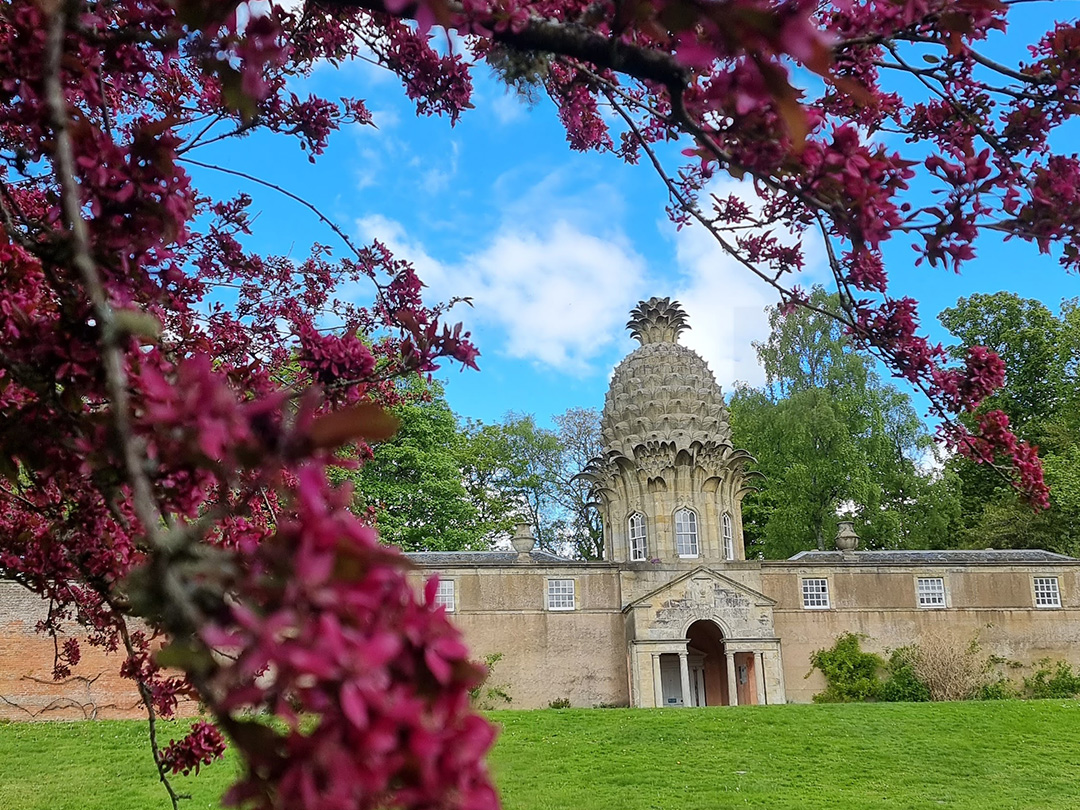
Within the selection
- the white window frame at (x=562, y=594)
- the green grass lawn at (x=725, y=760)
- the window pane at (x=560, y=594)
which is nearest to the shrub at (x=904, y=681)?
the green grass lawn at (x=725, y=760)

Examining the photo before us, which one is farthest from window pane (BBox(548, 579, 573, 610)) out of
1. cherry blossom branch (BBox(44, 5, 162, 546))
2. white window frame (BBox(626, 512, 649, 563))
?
cherry blossom branch (BBox(44, 5, 162, 546))

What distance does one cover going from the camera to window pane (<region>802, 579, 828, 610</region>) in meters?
28.4

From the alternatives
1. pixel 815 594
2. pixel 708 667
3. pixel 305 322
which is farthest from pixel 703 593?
pixel 305 322

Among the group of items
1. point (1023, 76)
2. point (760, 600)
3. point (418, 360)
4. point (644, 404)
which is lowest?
point (760, 600)

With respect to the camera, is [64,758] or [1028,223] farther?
[64,758]

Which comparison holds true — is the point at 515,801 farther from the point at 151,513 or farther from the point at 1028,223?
the point at 151,513

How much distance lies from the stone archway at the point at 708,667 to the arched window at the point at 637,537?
2.93 m

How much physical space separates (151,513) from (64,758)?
18089 millimetres

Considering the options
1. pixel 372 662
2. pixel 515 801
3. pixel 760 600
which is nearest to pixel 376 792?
pixel 372 662

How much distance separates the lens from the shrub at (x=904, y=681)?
84.0 feet

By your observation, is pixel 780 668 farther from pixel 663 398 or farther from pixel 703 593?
pixel 663 398

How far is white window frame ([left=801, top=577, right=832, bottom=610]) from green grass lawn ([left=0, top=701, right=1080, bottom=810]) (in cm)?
784

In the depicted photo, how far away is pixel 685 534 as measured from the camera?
93.0 feet

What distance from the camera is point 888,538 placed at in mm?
36375
